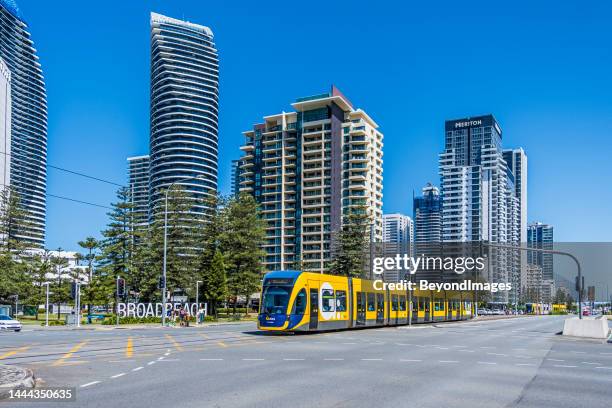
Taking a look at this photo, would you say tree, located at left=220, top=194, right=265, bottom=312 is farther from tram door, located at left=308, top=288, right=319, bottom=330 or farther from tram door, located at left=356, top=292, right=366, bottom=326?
tram door, located at left=308, top=288, right=319, bottom=330

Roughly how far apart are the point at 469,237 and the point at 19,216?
510ft

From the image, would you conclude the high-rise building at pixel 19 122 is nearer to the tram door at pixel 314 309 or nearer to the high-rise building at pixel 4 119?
the high-rise building at pixel 4 119

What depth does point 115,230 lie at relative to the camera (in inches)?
2576

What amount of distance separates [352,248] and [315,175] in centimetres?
5682

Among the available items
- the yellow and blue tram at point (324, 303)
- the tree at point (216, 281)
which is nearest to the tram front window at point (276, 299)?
the yellow and blue tram at point (324, 303)

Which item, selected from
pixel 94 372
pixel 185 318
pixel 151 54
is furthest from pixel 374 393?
pixel 151 54

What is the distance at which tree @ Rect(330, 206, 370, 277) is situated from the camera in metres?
82.4

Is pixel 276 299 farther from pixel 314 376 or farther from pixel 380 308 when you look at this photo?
pixel 314 376

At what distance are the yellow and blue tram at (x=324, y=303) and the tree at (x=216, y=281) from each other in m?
27.7

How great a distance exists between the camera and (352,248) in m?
83.4

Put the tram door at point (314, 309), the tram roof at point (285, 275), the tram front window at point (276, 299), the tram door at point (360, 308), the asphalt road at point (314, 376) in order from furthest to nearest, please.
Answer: the tram door at point (360, 308) < the tram door at point (314, 309) < the tram roof at point (285, 275) < the tram front window at point (276, 299) < the asphalt road at point (314, 376)

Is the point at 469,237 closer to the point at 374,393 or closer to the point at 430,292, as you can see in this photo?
the point at 430,292

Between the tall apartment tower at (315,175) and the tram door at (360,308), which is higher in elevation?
the tall apartment tower at (315,175)

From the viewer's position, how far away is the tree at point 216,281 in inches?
2783
